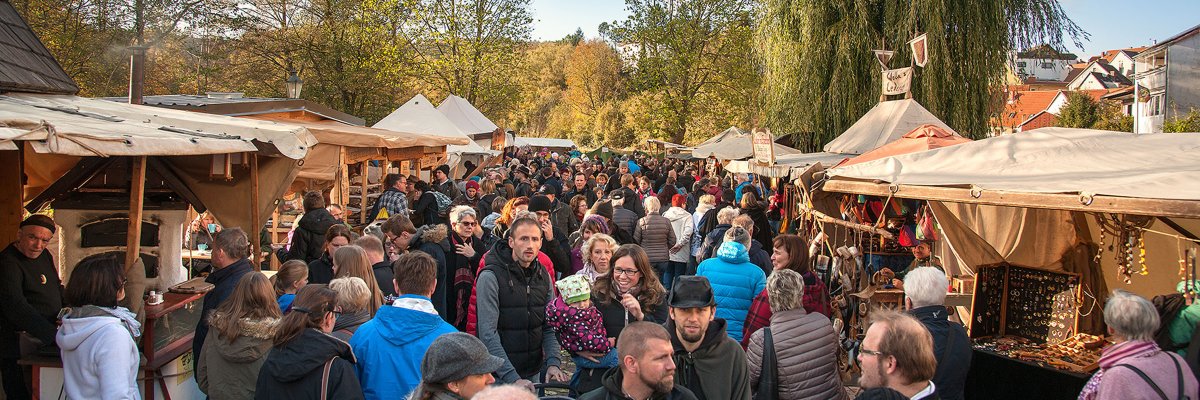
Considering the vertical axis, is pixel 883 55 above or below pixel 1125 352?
above

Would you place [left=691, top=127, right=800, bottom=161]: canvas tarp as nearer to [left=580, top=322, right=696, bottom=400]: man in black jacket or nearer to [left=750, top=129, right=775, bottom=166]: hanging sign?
[left=750, top=129, right=775, bottom=166]: hanging sign

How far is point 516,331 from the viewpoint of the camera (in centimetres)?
519

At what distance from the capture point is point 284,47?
2966 centimetres

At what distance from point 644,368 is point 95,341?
2.71 metres

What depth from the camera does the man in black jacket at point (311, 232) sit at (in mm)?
7859

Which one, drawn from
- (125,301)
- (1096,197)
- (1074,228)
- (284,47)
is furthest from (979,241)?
(284,47)

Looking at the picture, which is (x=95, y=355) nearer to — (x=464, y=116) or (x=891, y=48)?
(x=891, y=48)

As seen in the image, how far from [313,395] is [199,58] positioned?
32862 mm

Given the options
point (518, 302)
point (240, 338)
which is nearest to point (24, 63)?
point (240, 338)

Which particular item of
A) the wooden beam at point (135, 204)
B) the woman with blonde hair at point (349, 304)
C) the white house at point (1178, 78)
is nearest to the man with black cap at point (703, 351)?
the woman with blonde hair at point (349, 304)

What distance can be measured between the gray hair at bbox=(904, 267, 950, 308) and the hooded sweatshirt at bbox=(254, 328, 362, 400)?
3.02 m

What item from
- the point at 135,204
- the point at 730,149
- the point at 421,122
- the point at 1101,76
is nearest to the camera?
the point at 135,204

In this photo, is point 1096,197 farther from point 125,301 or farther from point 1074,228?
point 125,301

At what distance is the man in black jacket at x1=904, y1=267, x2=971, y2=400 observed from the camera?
4715 mm
